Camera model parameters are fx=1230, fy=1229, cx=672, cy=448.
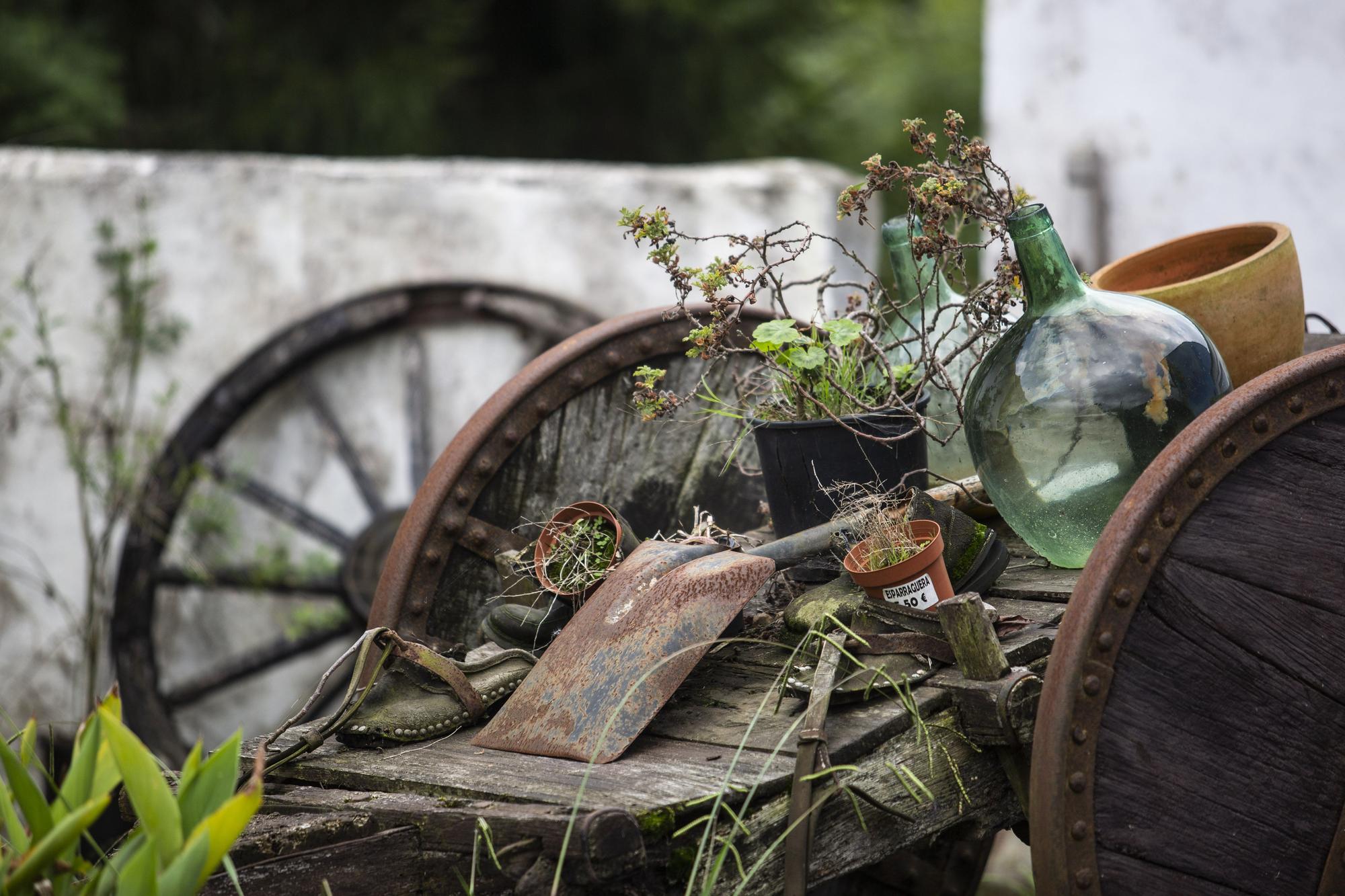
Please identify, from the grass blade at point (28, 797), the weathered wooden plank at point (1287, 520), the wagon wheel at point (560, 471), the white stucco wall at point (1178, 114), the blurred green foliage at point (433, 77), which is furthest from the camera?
the blurred green foliage at point (433, 77)

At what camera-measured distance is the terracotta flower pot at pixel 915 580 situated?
155cm

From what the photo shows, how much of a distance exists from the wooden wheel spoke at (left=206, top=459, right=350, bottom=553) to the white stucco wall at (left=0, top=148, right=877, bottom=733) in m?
0.11

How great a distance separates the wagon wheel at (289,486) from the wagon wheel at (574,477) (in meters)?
1.92

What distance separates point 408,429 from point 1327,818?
11.0 feet

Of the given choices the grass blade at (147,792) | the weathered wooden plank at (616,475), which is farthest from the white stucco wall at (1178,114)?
the grass blade at (147,792)

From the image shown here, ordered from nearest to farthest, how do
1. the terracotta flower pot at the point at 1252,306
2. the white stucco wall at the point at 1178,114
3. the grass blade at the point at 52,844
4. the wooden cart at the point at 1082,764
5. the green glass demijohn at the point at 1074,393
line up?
the grass blade at the point at 52,844
the wooden cart at the point at 1082,764
the green glass demijohn at the point at 1074,393
the terracotta flower pot at the point at 1252,306
the white stucco wall at the point at 1178,114

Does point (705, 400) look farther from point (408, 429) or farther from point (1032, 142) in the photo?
point (1032, 142)

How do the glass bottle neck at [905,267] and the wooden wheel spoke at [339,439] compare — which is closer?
the glass bottle neck at [905,267]

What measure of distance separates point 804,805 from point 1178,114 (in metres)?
4.31

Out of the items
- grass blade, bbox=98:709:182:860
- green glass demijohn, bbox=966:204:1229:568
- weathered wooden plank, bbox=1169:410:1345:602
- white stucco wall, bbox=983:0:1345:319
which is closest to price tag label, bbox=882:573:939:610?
green glass demijohn, bbox=966:204:1229:568

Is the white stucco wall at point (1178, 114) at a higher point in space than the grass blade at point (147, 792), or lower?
higher

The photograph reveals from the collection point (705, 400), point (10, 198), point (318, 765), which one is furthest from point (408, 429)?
point (318, 765)

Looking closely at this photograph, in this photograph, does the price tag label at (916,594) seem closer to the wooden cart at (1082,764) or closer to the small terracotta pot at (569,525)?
the wooden cart at (1082,764)

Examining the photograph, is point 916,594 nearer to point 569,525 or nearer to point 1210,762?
point 1210,762
